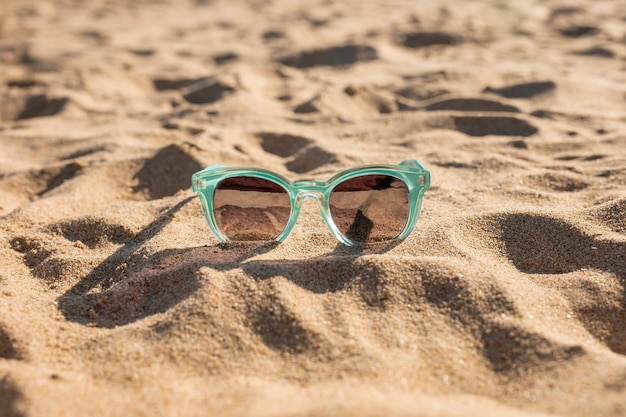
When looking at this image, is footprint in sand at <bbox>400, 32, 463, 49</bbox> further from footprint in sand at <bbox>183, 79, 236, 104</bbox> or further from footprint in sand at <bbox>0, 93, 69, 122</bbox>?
footprint in sand at <bbox>0, 93, 69, 122</bbox>

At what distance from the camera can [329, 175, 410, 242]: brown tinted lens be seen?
1952mm

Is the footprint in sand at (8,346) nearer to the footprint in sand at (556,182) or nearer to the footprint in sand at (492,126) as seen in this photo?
the footprint in sand at (556,182)

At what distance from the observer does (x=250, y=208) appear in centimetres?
200

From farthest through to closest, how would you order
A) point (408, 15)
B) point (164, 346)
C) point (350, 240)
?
point (408, 15) → point (350, 240) → point (164, 346)

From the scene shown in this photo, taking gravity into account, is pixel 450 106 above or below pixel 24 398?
below

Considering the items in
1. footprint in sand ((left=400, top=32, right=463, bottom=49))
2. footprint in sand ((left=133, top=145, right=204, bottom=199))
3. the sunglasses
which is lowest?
footprint in sand ((left=400, top=32, right=463, bottom=49))

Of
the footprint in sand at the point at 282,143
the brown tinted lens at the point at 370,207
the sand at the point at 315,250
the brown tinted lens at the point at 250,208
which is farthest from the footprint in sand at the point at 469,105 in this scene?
the brown tinted lens at the point at 250,208

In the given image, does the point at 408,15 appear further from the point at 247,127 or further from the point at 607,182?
the point at 607,182

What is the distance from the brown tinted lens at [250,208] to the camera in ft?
6.48

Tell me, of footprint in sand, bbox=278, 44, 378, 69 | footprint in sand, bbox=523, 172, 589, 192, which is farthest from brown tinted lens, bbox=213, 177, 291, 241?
footprint in sand, bbox=278, 44, 378, 69

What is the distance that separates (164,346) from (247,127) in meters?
2.00

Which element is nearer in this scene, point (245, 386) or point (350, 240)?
point (245, 386)

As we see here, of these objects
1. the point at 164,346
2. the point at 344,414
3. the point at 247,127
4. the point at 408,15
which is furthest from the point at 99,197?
the point at 408,15

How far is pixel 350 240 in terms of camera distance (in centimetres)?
199
